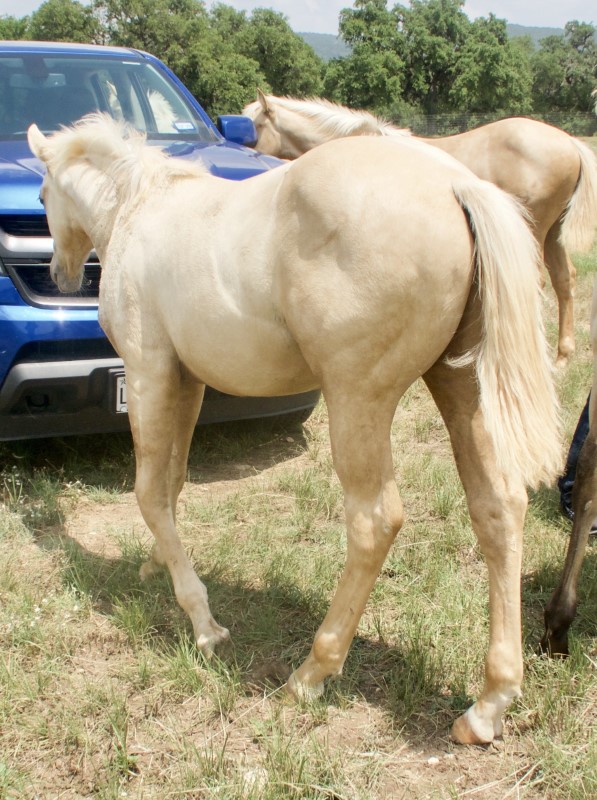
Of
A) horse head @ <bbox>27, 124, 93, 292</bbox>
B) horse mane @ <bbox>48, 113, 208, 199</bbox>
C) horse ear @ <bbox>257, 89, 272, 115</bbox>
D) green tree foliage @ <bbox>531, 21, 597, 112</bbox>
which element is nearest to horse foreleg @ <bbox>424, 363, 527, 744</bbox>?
horse mane @ <bbox>48, 113, 208, 199</bbox>

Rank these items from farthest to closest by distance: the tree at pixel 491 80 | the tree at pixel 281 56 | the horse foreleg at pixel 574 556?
1. the tree at pixel 491 80
2. the tree at pixel 281 56
3. the horse foreleg at pixel 574 556

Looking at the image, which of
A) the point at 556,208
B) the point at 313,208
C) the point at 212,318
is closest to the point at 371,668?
the point at 212,318

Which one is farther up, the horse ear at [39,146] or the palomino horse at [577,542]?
the horse ear at [39,146]

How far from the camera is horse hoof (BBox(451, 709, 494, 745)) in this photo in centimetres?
205

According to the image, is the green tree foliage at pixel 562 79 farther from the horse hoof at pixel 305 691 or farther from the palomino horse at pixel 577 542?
the horse hoof at pixel 305 691

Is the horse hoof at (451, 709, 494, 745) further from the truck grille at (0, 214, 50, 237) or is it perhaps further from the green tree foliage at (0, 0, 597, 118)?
the green tree foliage at (0, 0, 597, 118)

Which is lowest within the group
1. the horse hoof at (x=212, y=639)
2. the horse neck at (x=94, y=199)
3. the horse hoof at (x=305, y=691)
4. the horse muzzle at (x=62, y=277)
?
the horse hoof at (x=212, y=639)

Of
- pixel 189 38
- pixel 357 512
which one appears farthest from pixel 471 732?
pixel 189 38

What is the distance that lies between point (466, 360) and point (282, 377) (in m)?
0.55

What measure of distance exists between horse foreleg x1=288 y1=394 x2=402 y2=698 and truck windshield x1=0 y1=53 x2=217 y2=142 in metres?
3.33

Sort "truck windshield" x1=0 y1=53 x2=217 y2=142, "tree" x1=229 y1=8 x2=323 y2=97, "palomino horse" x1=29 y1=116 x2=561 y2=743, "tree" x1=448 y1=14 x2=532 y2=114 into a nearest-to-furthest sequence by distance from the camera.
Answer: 1. "palomino horse" x1=29 y1=116 x2=561 y2=743
2. "truck windshield" x1=0 y1=53 x2=217 y2=142
3. "tree" x1=229 y1=8 x2=323 y2=97
4. "tree" x1=448 y1=14 x2=532 y2=114

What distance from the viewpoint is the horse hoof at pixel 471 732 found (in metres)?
2.05

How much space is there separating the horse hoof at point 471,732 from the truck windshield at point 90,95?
3.89 metres

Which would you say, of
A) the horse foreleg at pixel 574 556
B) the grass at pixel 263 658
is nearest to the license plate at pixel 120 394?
the grass at pixel 263 658
